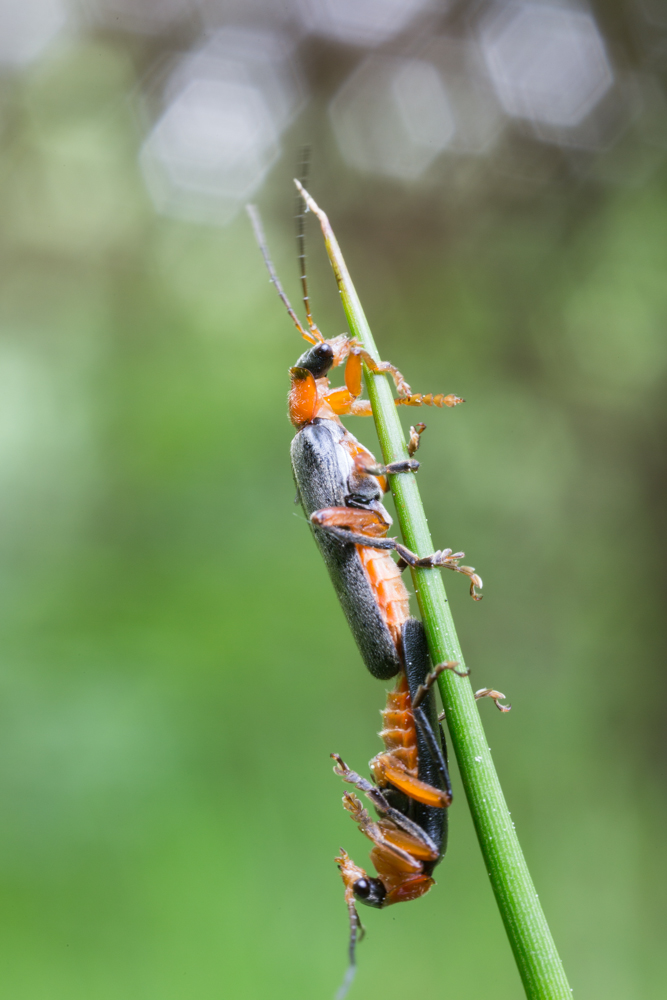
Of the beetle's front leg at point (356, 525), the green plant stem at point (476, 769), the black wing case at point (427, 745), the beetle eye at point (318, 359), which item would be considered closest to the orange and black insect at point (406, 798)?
the black wing case at point (427, 745)

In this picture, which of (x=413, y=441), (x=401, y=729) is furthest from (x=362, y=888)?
(x=413, y=441)

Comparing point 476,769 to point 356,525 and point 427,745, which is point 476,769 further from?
point 356,525

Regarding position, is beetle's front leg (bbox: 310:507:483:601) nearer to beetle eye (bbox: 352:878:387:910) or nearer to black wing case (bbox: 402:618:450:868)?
black wing case (bbox: 402:618:450:868)

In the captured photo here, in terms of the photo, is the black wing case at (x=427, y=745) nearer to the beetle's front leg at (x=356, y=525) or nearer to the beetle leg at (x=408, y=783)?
the beetle leg at (x=408, y=783)

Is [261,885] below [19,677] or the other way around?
below

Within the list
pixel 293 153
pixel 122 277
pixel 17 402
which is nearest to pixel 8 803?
pixel 17 402

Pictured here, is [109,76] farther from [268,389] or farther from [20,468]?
[20,468]
